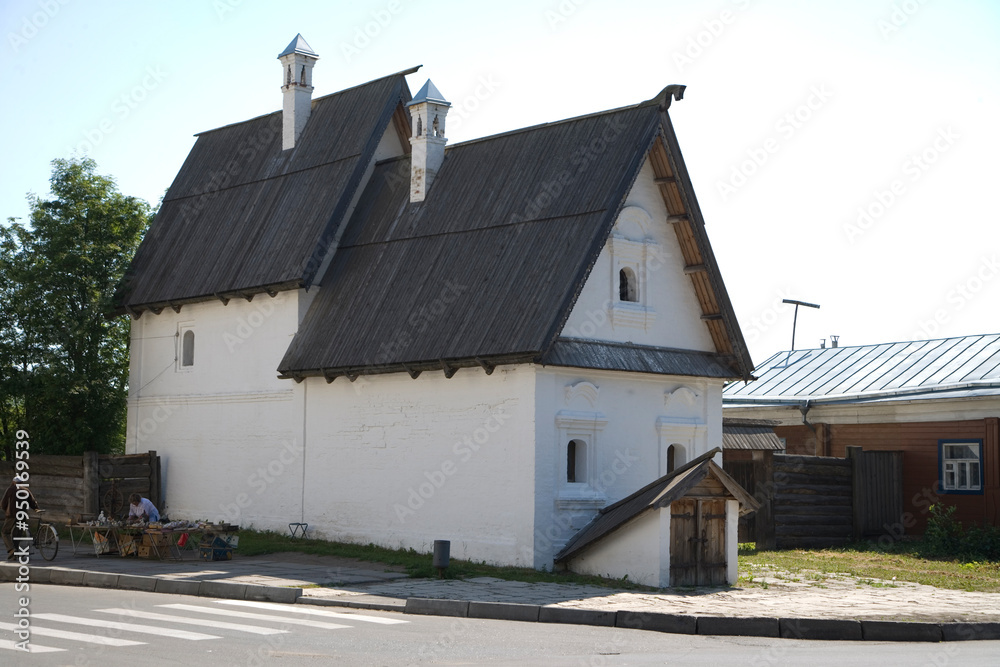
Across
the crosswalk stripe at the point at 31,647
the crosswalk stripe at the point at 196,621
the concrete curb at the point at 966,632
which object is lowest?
the concrete curb at the point at 966,632

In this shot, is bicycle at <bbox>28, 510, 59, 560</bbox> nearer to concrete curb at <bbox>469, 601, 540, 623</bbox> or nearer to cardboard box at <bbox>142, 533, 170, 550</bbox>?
cardboard box at <bbox>142, 533, 170, 550</bbox>

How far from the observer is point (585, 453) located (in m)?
20.5

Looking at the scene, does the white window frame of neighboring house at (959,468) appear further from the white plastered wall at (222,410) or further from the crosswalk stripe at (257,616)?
the crosswalk stripe at (257,616)


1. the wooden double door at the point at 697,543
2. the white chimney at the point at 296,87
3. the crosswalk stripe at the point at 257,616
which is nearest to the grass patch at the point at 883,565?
the wooden double door at the point at 697,543

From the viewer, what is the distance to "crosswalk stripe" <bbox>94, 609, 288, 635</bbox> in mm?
12469

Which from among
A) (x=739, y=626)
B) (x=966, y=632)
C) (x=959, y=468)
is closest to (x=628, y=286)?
(x=739, y=626)

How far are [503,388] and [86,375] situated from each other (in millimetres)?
14488

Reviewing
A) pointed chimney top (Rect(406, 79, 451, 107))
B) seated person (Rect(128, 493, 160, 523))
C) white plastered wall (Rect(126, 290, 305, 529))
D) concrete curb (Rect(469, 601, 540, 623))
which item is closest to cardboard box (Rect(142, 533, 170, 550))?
seated person (Rect(128, 493, 160, 523))

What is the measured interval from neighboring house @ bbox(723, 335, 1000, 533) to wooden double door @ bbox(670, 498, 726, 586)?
35.0ft

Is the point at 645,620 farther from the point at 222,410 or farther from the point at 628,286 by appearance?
the point at 222,410

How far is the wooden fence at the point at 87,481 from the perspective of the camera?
25734 millimetres

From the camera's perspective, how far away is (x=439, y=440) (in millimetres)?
21094

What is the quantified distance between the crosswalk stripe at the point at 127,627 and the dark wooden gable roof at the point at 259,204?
11.6 meters

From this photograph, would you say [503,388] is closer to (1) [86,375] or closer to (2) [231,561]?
(2) [231,561]
